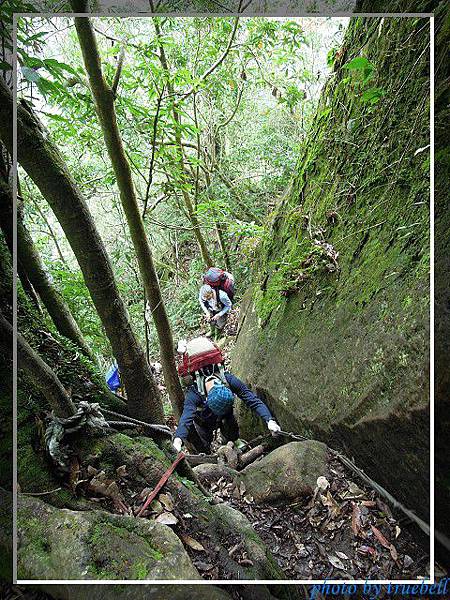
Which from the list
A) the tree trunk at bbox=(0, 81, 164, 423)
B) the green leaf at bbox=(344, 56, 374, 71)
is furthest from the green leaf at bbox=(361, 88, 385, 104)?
the tree trunk at bbox=(0, 81, 164, 423)

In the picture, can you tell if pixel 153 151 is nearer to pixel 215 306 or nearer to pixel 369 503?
pixel 215 306

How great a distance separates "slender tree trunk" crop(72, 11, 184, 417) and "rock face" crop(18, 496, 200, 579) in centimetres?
110

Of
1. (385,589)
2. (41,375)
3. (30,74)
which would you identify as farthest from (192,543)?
(30,74)

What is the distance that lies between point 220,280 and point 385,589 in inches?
62.5

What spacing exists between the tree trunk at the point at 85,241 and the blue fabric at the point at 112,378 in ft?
0.21

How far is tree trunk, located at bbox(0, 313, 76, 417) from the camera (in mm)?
1471

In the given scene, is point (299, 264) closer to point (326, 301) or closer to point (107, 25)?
point (326, 301)

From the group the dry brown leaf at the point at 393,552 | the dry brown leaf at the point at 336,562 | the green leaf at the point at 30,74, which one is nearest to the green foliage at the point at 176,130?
the green leaf at the point at 30,74

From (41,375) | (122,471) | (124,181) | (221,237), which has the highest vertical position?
(124,181)

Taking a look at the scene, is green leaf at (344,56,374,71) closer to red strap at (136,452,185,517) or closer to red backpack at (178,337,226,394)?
red backpack at (178,337,226,394)

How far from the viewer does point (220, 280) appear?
81.5 inches

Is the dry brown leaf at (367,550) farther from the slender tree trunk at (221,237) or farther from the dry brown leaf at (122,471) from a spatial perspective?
the slender tree trunk at (221,237)

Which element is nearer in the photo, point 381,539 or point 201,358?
point 381,539

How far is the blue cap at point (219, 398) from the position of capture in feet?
8.13
